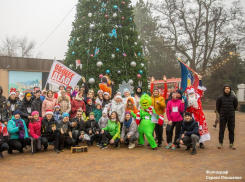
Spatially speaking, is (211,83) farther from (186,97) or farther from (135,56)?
(186,97)

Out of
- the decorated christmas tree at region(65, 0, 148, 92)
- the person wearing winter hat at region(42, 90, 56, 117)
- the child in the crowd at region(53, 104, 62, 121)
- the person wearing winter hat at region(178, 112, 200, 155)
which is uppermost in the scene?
the decorated christmas tree at region(65, 0, 148, 92)

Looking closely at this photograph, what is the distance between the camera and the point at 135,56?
12555 millimetres

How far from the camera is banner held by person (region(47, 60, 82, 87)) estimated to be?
9.65 metres

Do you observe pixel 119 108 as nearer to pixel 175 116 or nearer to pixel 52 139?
pixel 175 116

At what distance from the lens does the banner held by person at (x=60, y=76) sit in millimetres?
9648

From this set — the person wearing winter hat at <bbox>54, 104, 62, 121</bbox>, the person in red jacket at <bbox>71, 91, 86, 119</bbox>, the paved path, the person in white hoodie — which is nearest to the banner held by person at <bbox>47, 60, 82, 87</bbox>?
the person in red jacket at <bbox>71, 91, 86, 119</bbox>

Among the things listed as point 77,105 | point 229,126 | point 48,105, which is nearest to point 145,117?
point 77,105

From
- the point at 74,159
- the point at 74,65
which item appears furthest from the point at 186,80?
the point at 74,65

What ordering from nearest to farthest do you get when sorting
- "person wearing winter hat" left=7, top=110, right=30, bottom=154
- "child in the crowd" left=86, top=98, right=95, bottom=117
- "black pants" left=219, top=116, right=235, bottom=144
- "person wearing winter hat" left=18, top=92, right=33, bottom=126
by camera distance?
"person wearing winter hat" left=7, top=110, right=30, bottom=154 → "black pants" left=219, top=116, right=235, bottom=144 → "person wearing winter hat" left=18, top=92, right=33, bottom=126 → "child in the crowd" left=86, top=98, right=95, bottom=117

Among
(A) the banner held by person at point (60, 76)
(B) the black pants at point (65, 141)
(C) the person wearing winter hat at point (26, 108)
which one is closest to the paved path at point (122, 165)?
(B) the black pants at point (65, 141)

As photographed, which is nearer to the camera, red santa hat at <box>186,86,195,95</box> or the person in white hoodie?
red santa hat at <box>186,86,195,95</box>

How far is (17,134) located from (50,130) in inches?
36.2

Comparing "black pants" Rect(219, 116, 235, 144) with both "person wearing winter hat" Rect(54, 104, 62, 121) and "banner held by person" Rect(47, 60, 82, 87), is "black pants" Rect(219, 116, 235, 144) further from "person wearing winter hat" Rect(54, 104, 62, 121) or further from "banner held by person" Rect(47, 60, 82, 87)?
"banner held by person" Rect(47, 60, 82, 87)

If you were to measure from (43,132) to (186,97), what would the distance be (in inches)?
180
